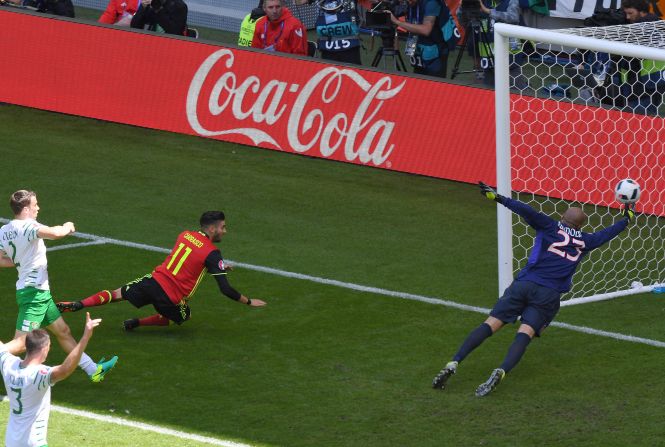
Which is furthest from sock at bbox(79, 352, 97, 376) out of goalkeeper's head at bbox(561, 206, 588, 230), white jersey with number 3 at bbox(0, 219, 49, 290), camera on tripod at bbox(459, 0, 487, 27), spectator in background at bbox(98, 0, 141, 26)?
camera on tripod at bbox(459, 0, 487, 27)

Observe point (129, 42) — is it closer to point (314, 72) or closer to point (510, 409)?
point (314, 72)

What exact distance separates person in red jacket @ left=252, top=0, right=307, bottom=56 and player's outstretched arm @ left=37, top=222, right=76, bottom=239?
9398 mm

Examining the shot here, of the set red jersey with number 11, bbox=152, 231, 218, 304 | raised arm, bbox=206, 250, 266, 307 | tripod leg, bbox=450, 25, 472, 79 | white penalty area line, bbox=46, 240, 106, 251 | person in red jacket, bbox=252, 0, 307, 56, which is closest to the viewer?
raised arm, bbox=206, 250, 266, 307

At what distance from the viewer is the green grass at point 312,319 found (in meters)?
10.8

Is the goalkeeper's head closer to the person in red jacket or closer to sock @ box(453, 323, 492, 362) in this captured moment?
sock @ box(453, 323, 492, 362)

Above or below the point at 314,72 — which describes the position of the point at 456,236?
below

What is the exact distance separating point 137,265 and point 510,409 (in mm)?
5618

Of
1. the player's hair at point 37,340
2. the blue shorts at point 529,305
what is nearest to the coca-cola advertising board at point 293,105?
the blue shorts at point 529,305

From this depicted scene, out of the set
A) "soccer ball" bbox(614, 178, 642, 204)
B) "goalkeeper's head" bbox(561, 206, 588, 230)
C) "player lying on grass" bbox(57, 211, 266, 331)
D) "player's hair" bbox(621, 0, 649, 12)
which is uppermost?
"player's hair" bbox(621, 0, 649, 12)

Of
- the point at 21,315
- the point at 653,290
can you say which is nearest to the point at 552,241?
the point at 653,290

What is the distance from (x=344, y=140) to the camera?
63.0 ft

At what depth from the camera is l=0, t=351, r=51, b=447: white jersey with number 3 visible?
8.62 m

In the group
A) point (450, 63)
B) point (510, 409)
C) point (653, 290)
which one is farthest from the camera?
point (450, 63)

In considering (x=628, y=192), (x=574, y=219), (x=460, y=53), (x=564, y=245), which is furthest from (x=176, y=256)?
(x=460, y=53)
